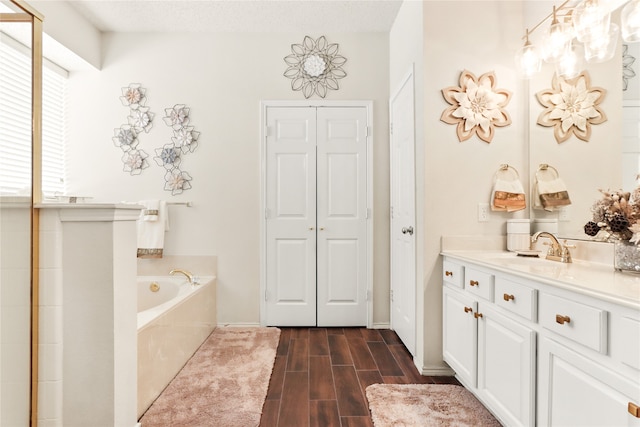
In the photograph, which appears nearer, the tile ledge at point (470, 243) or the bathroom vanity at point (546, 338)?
the bathroom vanity at point (546, 338)

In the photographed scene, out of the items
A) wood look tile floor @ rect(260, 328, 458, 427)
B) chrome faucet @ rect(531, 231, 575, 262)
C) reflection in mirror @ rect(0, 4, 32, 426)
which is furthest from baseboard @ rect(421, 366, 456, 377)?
reflection in mirror @ rect(0, 4, 32, 426)

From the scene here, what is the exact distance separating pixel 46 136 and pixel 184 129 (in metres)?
1.16

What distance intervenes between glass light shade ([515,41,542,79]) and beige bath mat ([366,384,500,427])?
6.20 feet

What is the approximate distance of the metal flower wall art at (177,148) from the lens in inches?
140

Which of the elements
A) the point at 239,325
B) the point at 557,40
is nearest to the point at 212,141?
the point at 239,325

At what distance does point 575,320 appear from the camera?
1.31 m

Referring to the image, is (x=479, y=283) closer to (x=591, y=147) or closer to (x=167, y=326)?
(x=591, y=147)

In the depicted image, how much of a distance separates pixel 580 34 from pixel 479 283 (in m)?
1.30

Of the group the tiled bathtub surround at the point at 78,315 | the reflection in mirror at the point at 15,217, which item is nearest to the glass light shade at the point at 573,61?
the tiled bathtub surround at the point at 78,315

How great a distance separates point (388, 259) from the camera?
3.56 metres

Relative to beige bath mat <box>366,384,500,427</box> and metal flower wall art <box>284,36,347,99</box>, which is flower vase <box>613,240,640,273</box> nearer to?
beige bath mat <box>366,384,500,427</box>

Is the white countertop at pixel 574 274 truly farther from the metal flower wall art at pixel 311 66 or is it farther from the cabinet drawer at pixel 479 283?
the metal flower wall art at pixel 311 66

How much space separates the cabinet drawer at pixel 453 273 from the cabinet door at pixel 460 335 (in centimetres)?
5

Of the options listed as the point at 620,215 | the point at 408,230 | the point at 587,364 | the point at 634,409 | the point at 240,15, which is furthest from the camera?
the point at 240,15
